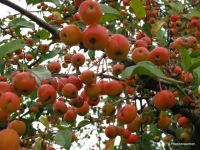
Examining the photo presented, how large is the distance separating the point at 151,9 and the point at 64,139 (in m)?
2.64

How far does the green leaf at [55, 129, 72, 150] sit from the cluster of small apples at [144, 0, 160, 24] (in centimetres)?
206

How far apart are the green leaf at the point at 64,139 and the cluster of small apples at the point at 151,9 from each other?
206cm

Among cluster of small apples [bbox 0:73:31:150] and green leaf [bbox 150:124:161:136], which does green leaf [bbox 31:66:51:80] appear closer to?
cluster of small apples [bbox 0:73:31:150]

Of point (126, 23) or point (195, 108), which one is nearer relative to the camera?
point (195, 108)

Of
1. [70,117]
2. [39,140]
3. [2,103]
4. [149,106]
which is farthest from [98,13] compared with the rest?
[39,140]

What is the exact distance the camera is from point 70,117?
2113 mm

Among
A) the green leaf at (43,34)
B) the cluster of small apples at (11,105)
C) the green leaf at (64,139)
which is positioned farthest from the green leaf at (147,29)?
the cluster of small apples at (11,105)

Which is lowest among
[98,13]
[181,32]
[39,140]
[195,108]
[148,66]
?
[39,140]

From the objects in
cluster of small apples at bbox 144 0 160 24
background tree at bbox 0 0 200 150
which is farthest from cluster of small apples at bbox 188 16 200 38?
cluster of small apples at bbox 144 0 160 24

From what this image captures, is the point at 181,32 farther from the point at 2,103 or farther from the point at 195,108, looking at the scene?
the point at 2,103

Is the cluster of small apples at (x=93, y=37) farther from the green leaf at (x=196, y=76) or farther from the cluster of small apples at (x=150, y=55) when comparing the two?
the green leaf at (x=196, y=76)

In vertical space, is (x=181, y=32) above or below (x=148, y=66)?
above

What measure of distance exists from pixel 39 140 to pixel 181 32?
1.85m

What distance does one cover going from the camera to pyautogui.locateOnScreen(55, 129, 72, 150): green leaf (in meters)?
2.22
